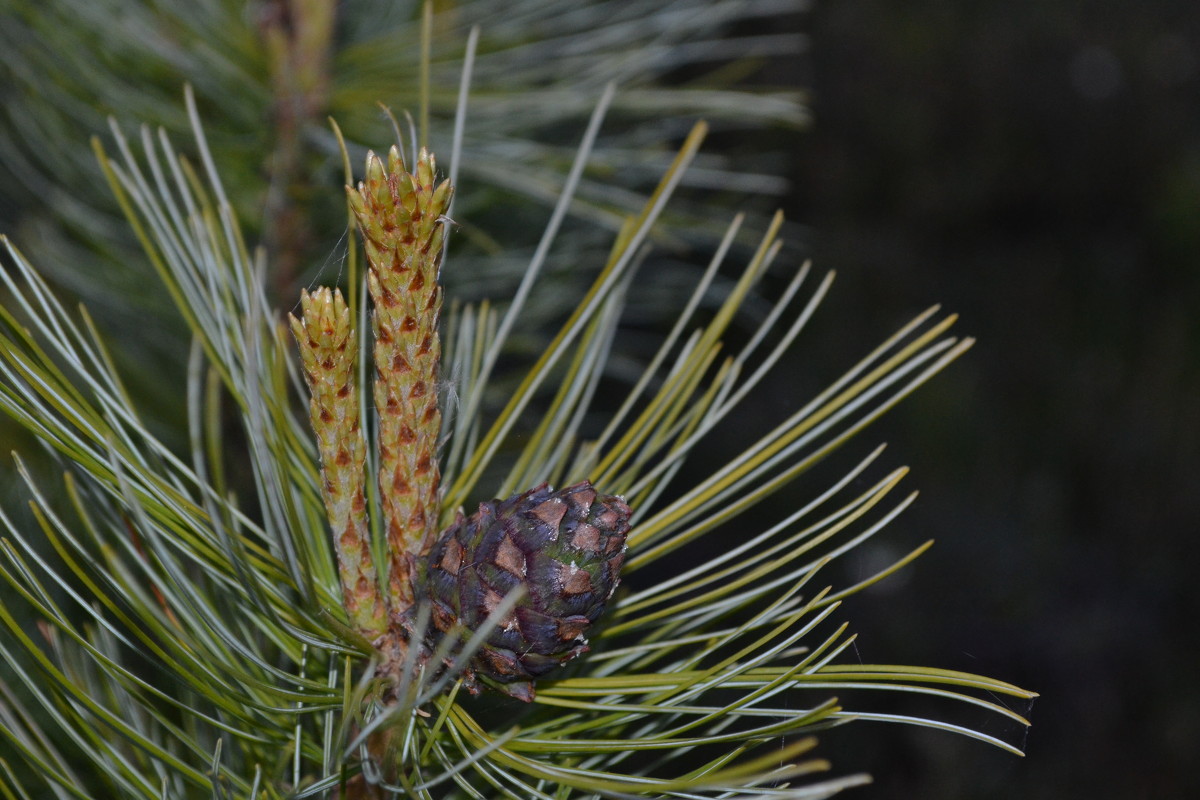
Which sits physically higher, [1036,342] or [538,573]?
[1036,342]

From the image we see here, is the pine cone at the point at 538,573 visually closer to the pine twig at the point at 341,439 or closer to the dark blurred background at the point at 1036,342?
the pine twig at the point at 341,439

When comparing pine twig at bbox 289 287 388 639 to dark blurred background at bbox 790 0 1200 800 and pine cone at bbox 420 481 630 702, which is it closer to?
pine cone at bbox 420 481 630 702

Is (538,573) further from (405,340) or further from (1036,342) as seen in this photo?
(1036,342)

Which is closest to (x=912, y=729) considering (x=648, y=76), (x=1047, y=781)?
(x=1047, y=781)

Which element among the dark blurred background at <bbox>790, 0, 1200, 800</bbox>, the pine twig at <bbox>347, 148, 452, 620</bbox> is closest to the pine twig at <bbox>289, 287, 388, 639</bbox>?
the pine twig at <bbox>347, 148, 452, 620</bbox>

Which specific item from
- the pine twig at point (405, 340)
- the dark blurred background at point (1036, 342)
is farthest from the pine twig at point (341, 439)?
the dark blurred background at point (1036, 342)

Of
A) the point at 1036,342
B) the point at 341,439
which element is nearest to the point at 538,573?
the point at 341,439

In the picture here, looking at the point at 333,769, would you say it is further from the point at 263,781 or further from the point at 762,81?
the point at 762,81
